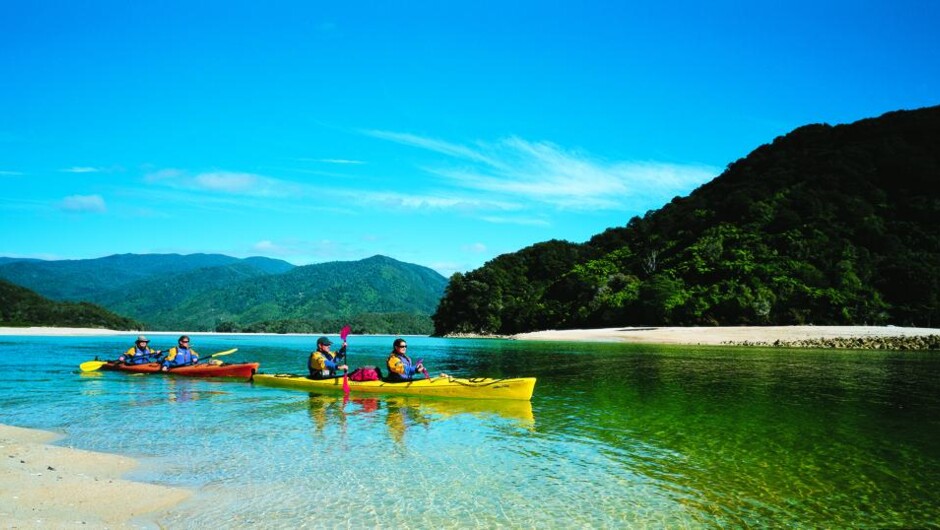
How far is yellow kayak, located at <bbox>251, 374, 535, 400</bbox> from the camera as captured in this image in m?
19.2

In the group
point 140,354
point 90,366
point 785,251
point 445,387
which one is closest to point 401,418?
point 445,387

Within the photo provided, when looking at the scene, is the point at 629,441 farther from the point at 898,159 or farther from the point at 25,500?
the point at 898,159

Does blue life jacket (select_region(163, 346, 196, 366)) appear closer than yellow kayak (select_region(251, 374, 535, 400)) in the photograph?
No

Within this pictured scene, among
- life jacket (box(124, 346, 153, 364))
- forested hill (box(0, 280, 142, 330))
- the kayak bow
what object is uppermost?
forested hill (box(0, 280, 142, 330))

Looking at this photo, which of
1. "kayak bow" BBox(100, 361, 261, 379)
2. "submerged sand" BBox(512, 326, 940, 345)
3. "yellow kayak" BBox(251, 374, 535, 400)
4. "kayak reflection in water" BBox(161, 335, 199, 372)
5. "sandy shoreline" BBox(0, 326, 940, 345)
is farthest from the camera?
"sandy shoreline" BBox(0, 326, 940, 345)

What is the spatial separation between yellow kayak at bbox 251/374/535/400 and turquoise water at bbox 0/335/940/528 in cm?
44

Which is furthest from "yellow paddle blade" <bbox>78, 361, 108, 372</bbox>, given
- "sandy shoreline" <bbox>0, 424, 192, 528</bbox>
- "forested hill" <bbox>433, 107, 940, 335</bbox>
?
"forested hill" <bbox>433, 107, 940, 335</bbox>

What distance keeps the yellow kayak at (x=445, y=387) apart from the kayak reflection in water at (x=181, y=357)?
376 inches

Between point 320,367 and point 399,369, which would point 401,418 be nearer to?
point 399,369

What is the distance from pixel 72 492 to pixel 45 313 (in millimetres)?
131414

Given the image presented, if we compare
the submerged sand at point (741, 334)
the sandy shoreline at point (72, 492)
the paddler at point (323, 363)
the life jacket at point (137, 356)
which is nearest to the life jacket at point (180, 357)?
the life jacket at point (137, 356)

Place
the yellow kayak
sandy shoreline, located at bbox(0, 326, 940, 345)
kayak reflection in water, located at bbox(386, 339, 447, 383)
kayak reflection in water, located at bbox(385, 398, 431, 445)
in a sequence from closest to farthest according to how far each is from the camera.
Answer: kayak reflection in water, located at bbox(385, 398, 431, 445), the yellow kayak, kayak reflection in water, located at bbox(386, 339, 447, 383), sandy shoreline, located at bbox(0, 326, 940, 345)

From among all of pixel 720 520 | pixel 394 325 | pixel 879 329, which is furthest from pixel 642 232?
pixel 720 520

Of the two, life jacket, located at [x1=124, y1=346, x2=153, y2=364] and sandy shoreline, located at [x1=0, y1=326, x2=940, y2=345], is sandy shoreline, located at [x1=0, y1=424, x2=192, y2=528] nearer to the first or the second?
life jacket, located at [x1=124, y1=346, x2=153, y2=364]
